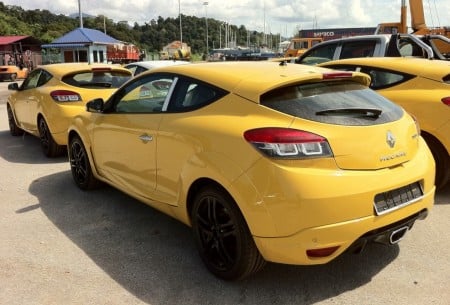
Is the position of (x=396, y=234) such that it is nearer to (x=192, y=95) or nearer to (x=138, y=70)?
(x=192, y=95)

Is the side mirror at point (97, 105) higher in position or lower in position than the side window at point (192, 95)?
lower

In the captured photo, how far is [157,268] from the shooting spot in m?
3.71

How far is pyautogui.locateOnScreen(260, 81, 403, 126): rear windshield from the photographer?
3.17m

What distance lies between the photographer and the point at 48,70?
7887 mm

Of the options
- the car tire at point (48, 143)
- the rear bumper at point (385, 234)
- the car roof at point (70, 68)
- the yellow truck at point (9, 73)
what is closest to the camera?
the rear bumper at point (385, 234)

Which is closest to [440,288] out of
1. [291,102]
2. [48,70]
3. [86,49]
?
[291,102]

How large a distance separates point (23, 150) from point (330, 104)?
6.71 metres

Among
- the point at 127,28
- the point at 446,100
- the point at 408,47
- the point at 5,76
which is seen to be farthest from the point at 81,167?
the point at 127,28

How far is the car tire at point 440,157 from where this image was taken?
514 centimetres

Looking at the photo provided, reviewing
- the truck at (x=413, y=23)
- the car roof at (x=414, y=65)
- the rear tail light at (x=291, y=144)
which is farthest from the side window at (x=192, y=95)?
the truck at (x=413, y=23)

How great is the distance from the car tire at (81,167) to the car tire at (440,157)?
12.5 feet

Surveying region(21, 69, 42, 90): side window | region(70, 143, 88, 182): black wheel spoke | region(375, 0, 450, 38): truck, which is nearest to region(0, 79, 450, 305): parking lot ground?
region(70, 143, 88, 182): black wheel spoke

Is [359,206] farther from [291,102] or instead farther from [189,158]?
[189,158]

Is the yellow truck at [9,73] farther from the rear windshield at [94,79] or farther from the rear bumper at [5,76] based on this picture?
the rear windshield at [94,79]
